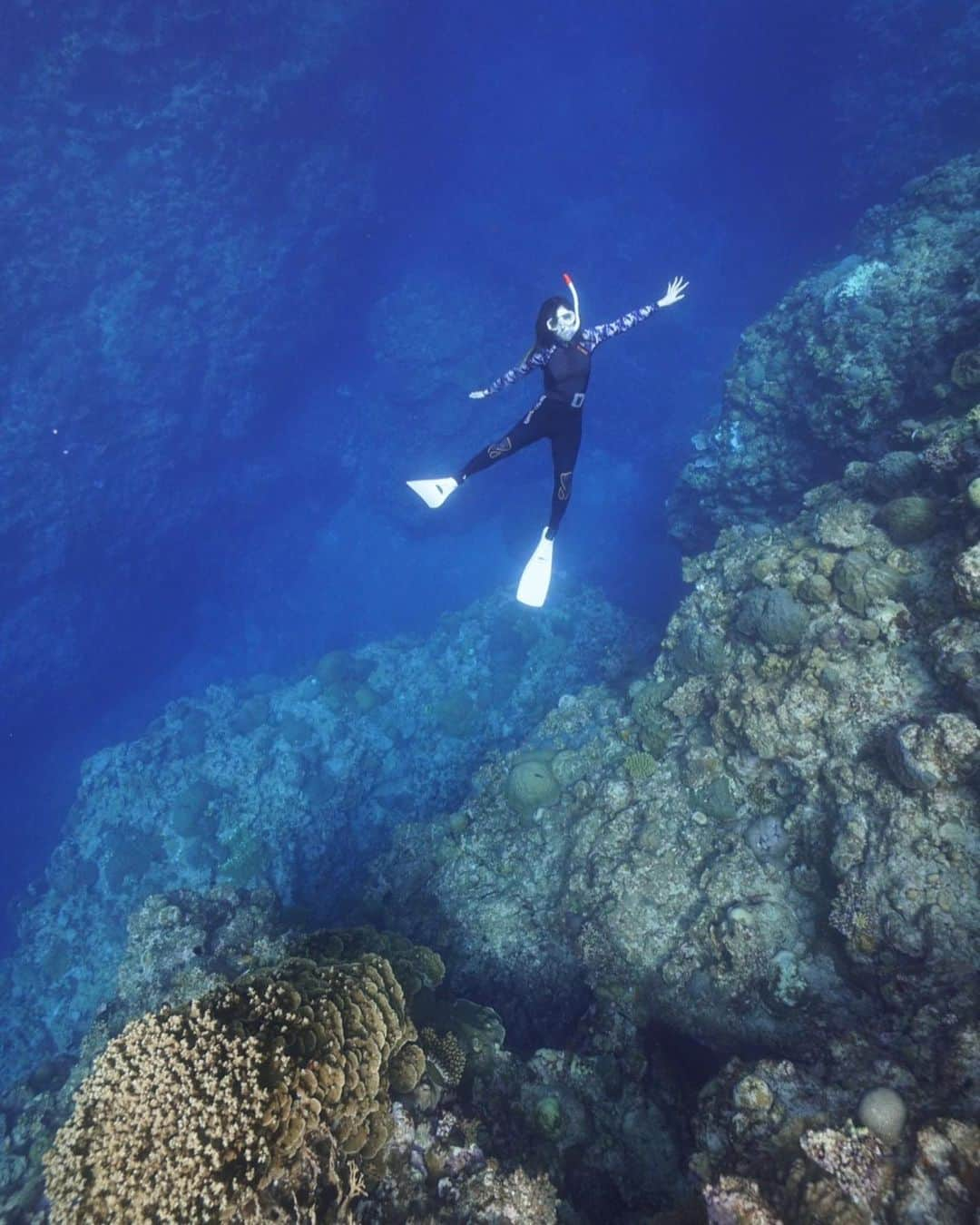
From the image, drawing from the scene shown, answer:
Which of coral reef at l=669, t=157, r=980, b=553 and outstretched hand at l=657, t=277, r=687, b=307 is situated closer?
outstretched hand at l=657, t=277, r=687, b=307

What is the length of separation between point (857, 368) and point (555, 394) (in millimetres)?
6141

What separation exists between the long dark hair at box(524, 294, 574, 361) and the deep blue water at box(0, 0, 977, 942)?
1139 cm

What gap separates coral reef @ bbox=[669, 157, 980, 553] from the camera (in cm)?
977

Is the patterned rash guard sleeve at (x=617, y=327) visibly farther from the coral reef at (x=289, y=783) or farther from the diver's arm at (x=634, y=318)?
the coral reef at (x=289, y=783)

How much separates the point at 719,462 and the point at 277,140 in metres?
18.9

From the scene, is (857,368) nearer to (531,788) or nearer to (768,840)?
(768,840)

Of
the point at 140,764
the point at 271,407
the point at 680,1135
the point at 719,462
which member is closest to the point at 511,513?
the point at 271,407

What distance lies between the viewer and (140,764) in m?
21.7

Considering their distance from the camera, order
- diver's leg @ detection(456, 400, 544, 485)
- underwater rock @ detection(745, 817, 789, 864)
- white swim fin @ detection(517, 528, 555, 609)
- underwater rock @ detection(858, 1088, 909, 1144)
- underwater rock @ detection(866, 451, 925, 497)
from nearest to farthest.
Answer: underwater rock @ detection(858, 1088, 909, 1144) → underwater rock @ detection(745, 817, 789, 864) → underwater rock @ detection(866, 451, 925, 497) → diver's leg @ detection(456, 400, 544, 485) → white swim fin @ detection(517, 528, 555, 609)

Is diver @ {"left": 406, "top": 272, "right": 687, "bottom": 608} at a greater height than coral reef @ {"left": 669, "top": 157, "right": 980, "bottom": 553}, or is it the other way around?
diver @ {"left": 406, "top": 272, "right": 687, "bottom": 608}

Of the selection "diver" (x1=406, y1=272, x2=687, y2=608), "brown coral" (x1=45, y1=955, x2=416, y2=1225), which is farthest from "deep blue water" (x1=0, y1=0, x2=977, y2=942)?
"brown coral" (x1=45, y1=955, x2=416, y2=1225)

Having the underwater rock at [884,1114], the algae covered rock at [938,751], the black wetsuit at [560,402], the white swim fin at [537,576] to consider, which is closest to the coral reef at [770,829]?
the algae covered rock at [938,751]

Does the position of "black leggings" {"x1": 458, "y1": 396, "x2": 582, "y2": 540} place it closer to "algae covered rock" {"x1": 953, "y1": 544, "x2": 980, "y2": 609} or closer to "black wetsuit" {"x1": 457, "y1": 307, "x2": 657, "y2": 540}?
"black wetsuit" {"x1": 457, "y1": 307, "x2": 657, "y2": 540}

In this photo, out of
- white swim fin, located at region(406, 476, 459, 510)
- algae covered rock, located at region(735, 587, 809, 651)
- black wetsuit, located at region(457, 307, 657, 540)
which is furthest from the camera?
white swim fin, located at region(406, 476, 459, 510)
